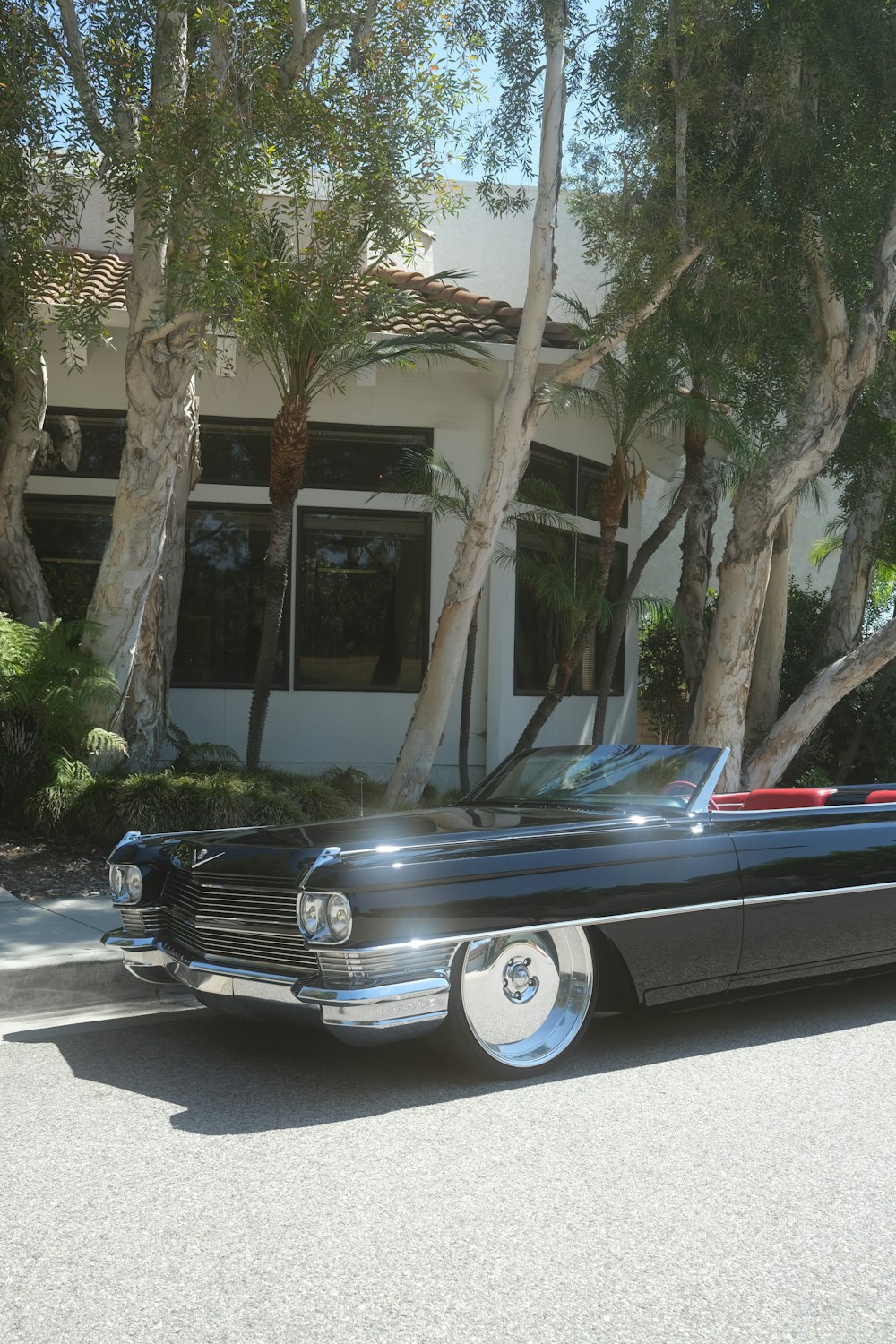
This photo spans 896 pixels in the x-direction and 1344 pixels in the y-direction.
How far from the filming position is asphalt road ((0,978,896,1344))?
2.93 meters

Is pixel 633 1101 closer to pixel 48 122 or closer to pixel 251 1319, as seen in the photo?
pixel 251 1319

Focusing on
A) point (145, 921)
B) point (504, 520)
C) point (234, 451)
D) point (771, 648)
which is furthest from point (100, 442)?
point (145, 921)

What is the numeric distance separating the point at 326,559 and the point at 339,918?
9.78 m

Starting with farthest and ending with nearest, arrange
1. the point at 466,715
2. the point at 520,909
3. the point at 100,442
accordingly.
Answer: the point at 100,442
the point at 466,715
the point at 520,909

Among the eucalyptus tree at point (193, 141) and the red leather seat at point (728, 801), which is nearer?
the red leather seat at point (728, 801)

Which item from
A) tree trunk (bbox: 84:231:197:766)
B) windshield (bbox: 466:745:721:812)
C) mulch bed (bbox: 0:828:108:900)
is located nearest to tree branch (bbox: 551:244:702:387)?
tree trunk (bbox: 84:231:197:766)

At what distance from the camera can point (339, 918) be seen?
449cm

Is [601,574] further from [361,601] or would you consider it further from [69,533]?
[69,533]

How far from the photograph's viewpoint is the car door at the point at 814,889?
5.45 m

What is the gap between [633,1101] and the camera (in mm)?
4609

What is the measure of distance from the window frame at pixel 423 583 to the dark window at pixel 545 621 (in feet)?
3.25

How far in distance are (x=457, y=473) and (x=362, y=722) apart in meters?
2.87

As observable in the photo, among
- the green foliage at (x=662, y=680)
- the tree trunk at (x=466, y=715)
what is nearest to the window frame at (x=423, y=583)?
the tree trunk at (x=466, y=715)

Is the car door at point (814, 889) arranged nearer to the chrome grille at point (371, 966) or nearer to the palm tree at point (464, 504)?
the chrome grille at point (371, 966)
